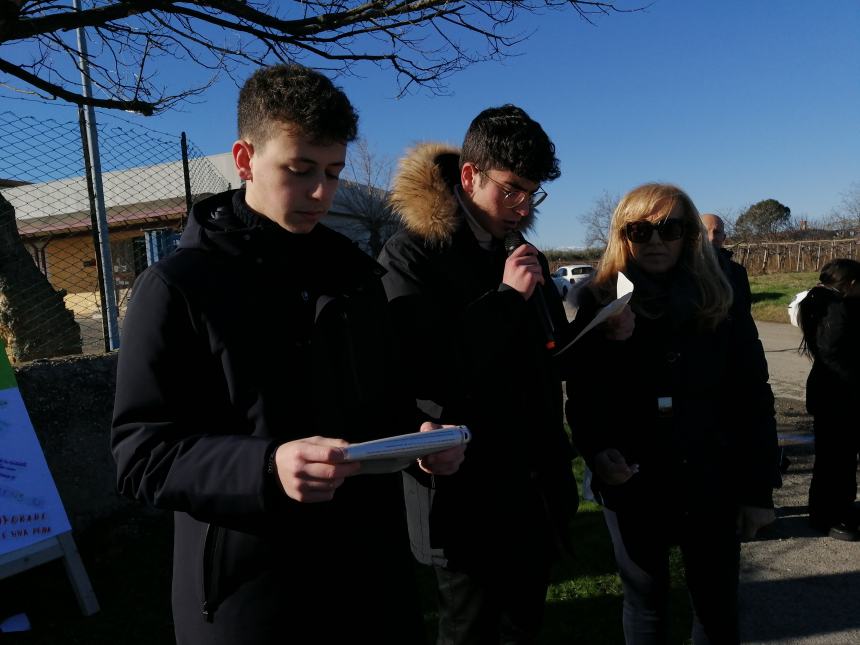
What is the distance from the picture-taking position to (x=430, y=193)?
7.25ft

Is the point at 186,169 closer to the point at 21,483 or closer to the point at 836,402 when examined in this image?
the point at 21,483

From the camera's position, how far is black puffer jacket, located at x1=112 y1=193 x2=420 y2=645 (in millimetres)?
1247

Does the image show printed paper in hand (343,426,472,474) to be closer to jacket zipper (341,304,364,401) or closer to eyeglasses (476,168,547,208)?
jacket zipper (341,304,364,401)

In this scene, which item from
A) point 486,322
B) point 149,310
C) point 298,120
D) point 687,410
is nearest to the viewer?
point 149,310

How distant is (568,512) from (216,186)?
19.4ft

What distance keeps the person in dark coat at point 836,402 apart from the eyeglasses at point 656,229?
279 centimetres

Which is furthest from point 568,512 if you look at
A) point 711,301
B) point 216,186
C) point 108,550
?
point 216,186

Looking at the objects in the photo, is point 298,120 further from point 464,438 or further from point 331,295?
point 464,438

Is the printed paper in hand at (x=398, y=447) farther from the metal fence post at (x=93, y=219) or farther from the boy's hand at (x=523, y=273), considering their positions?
the metal fence post at (x=93, y=219)

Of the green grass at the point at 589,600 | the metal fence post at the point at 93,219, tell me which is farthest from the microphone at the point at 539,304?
the metal fence post at the point at 93,219

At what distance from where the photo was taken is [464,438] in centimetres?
120

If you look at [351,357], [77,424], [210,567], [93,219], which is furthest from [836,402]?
[93,219]

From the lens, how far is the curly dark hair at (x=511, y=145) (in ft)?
6.95

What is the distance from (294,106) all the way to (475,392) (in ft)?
3.33
